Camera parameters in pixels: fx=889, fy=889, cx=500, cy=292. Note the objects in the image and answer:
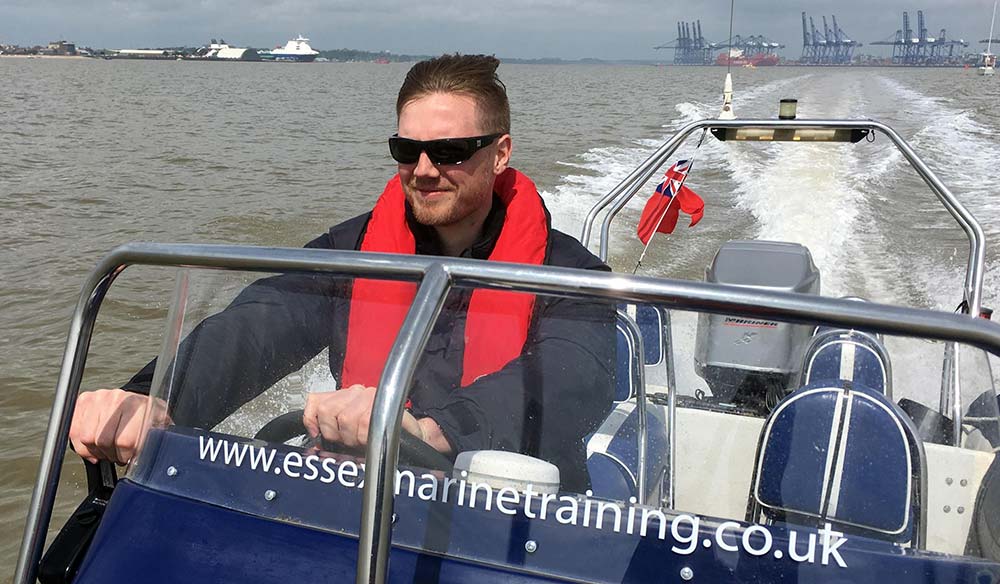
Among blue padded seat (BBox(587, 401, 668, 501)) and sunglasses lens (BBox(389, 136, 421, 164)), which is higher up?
sunglasses lens (BBox(389, 136, 421, 164))

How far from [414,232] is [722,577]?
105 cm

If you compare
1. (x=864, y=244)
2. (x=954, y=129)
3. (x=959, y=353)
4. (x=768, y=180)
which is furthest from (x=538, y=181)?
(x=959, y=353)

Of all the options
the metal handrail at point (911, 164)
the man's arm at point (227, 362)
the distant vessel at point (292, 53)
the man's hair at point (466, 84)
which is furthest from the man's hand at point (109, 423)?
the distant vessel at point (292, 53)

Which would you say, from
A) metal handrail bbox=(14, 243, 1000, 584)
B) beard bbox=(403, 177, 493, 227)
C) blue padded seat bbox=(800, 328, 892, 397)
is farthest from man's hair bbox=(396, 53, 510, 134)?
blue padded seat bbox=(800, 328, 892, 397)

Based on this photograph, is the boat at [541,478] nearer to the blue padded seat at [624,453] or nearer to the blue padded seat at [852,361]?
the blue padded seat at [624,453]

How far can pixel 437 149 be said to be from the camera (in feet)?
5.68

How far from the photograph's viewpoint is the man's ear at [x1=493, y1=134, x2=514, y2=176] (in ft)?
6.32

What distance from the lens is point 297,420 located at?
4.54ft

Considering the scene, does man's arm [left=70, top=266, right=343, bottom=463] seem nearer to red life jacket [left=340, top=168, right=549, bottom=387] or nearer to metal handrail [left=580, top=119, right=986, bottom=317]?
red life jacket [left=340, top=168, right=549, bottom=387]

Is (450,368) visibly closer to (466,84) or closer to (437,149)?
(437,149)

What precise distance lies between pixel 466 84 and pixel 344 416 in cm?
85

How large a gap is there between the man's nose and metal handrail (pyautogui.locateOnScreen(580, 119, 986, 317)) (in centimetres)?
146

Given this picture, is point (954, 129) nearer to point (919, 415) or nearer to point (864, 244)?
point (864, 244)

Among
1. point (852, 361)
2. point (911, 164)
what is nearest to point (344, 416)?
point (852, 361)
